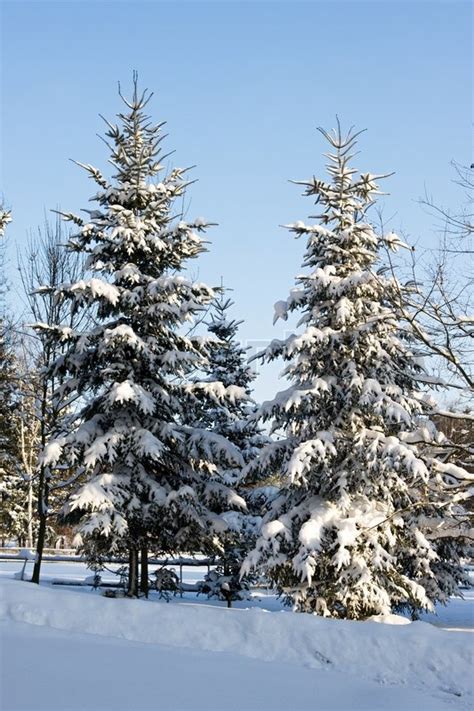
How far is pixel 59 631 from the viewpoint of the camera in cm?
863

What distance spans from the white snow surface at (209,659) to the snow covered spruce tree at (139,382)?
15.2 ft

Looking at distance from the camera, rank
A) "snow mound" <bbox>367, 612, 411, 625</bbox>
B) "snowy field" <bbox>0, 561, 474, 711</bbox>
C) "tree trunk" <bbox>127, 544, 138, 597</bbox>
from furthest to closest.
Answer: "tree trunk" <bbox>127, 544, 138, 597</bbox> → "snow mound" <bbox>367, 612, 411, 625</bbox> → "snowy field" <bbox>0, 561, 474, 711</bbox>

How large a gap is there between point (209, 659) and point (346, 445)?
6.49 meters

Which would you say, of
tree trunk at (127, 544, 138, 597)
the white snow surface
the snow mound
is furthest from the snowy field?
tree trunk at (127, 544, 138, 597)

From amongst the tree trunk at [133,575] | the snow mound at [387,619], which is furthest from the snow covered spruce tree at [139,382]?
the snow mound at [387,619]

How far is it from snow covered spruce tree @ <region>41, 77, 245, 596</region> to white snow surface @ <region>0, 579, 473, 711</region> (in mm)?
4647

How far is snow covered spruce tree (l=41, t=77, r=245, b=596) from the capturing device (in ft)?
47.7

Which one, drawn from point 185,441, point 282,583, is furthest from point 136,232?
point 282,583

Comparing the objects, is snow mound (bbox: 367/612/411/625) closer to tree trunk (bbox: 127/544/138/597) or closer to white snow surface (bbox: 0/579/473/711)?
white snow surface (bbox: 0/579/473/711)

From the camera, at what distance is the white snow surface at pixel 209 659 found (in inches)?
264

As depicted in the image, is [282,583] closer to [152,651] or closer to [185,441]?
[185,441]

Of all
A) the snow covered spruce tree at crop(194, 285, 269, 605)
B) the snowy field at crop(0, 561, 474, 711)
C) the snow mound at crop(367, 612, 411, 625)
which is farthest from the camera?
the snow covered spruce tree at crop(194, 285, 269, 605)

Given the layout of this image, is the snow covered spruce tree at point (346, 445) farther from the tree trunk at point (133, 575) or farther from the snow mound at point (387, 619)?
the tree trunk at point (133, 575)

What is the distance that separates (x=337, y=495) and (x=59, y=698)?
8.36 m
